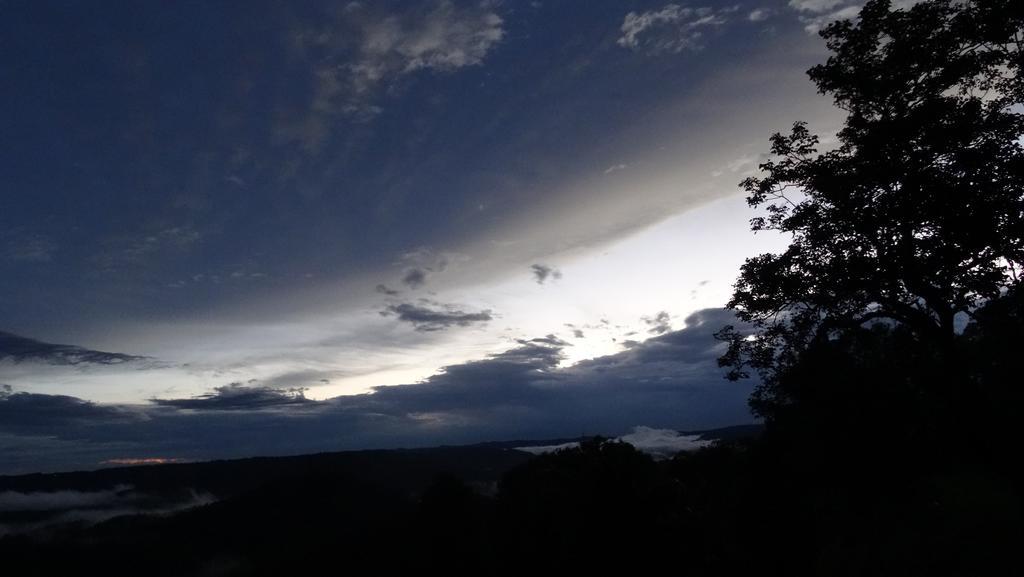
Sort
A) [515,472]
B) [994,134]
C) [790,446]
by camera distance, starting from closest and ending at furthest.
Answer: [994,134] → [790,446] → [515,472]

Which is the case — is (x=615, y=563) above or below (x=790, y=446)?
below

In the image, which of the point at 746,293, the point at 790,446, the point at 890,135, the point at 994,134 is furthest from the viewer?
the point at 790,446

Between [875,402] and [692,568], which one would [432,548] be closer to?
[692,568]

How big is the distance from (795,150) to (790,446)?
389 inches

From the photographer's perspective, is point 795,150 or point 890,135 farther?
point 795,150

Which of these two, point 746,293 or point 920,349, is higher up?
point 746,293

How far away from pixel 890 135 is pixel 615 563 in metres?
29.1

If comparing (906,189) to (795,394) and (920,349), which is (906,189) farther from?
(795,394)

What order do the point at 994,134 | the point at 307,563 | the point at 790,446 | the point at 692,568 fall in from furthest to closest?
1. the point at 307,563
2. the point at 692,568
3. the point at 790,446
4. the point at 994,134

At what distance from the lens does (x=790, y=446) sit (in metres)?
19.0

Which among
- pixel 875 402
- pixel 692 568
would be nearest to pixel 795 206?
pixel 875 402

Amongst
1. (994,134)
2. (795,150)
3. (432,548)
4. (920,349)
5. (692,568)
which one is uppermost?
(795,150)

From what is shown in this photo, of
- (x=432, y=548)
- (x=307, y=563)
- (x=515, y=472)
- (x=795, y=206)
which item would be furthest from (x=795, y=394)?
(x=307, y=563)

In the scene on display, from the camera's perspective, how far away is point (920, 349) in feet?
52.7
